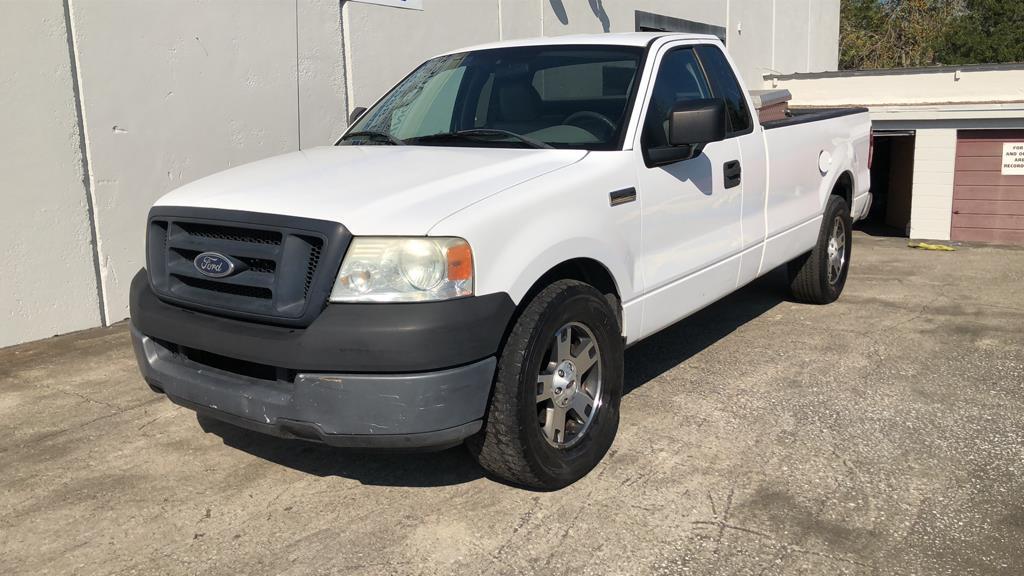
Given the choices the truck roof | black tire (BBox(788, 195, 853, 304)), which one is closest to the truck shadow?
black tire (BBox(788, 195, 853, 304))

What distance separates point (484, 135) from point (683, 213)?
42.7 inches

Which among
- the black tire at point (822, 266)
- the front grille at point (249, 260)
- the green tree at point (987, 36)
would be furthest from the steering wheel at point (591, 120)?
the green tree at point (987, 36)

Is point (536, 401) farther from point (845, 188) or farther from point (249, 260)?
point (845, 188)

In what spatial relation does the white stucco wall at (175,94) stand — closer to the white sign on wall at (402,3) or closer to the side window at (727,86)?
the white sign on wall at (402,3)

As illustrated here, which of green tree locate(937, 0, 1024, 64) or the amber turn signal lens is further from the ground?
green tree locate(937, 0, 1024, 64)

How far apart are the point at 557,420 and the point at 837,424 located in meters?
1.65

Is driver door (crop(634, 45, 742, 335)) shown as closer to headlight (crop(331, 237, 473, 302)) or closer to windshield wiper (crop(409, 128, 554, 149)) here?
windshield wiper (crop(409, 128, 554, 149))

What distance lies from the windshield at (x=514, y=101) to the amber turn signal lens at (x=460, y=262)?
118 cm

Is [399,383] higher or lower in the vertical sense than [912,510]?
higher

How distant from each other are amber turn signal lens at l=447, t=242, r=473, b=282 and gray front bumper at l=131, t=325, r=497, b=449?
0.33m

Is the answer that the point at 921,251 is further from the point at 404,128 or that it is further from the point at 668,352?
the point at 404,128

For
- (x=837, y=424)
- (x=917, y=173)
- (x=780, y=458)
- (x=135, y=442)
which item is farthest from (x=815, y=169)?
(x=917, y=173)

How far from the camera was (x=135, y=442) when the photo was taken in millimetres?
4617

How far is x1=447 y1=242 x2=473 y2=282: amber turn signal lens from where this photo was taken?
3322mm
